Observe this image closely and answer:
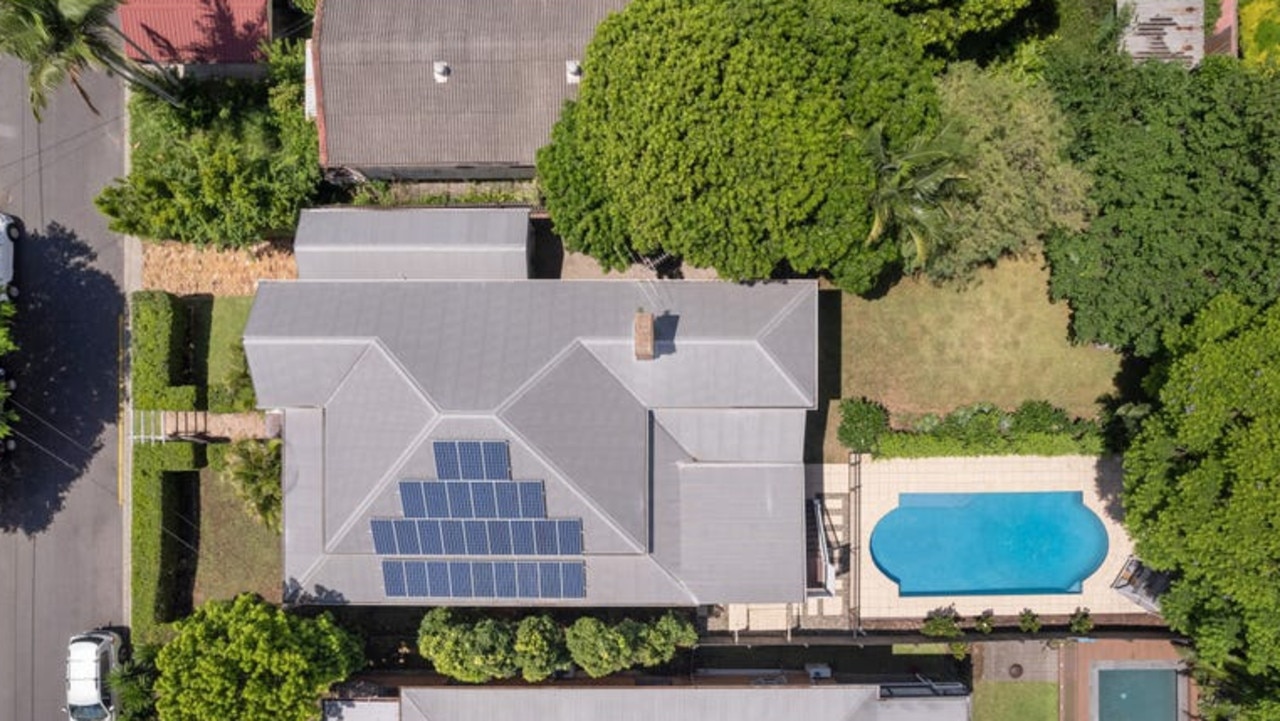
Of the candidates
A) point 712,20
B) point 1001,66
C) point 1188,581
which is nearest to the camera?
point 712,20

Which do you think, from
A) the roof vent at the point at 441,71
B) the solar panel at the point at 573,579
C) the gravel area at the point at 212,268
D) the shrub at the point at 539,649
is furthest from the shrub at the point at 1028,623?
the gravel area at the point at 212,268

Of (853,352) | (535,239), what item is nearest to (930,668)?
(853,352)

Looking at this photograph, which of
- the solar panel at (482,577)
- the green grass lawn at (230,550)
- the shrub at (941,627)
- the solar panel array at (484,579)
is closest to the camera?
the solar panel array at (484,579)

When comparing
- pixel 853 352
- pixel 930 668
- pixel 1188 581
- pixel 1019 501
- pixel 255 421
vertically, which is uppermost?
pixel 853 352

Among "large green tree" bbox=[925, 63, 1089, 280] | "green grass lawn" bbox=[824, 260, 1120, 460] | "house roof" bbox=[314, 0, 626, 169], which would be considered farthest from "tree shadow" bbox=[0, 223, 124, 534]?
"large green tree" bbox=[925, 63, 1089, 280]

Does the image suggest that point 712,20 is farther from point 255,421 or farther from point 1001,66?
point 255,421

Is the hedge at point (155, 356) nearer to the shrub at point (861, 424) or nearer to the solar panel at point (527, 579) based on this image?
the solar panel at point (527, 579)

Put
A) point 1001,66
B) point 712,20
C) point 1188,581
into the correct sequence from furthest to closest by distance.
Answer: point 1001,66 < point 1188,581 < point 712,20

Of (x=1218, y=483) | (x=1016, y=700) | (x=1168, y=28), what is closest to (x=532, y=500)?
(x=1016, y=700)
